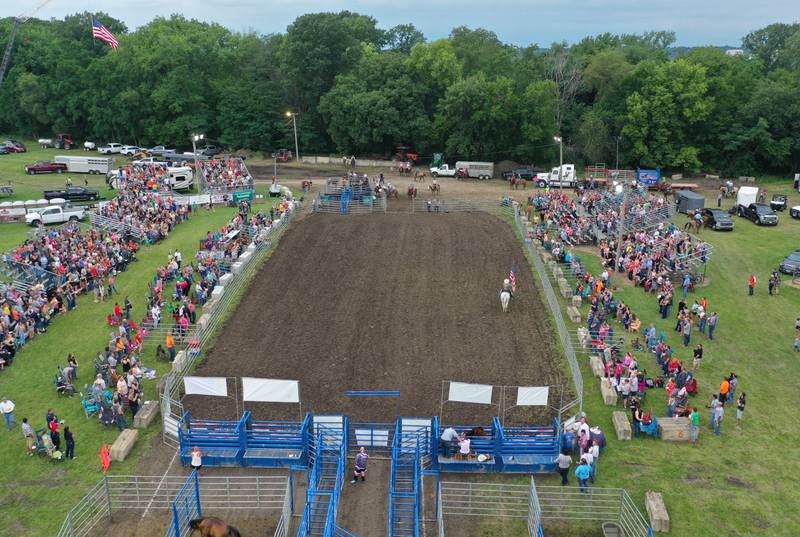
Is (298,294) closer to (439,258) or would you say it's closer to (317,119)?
(439,258)

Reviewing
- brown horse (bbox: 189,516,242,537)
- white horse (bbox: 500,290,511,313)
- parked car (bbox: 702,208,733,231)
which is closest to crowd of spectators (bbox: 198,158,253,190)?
white horse (bbox: 500,290,511,313)

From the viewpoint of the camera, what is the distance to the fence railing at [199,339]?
75.4ft

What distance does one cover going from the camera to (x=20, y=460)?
21641 millimetres

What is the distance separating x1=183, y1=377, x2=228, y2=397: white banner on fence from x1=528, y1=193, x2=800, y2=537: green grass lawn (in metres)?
12.3

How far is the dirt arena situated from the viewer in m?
25.1

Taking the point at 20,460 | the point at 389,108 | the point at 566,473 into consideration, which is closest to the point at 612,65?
the point at 389,108

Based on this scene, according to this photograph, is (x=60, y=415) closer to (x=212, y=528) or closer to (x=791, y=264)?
(x=212, y=528)

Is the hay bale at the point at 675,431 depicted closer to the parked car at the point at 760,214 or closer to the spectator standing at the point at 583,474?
the spectator standing at the point at 583,474

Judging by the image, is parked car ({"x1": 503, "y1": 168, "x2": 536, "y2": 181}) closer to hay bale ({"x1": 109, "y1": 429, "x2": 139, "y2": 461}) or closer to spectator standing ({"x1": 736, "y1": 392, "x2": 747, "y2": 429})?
spectator standing ({"x1": 736, "y1": 392, "x2": 747, "y2": 429})

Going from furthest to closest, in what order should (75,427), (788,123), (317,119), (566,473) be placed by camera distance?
(317,119)
(788,123)
(75,427)
(566,473)

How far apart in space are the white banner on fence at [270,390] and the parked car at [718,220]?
128 feet

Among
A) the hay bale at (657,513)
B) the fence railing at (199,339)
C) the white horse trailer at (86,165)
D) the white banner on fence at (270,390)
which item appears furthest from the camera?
the white horse trailer at (86,165)

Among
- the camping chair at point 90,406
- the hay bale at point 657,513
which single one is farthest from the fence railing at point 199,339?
the hay bale at point 657,513

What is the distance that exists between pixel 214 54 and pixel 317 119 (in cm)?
1923
